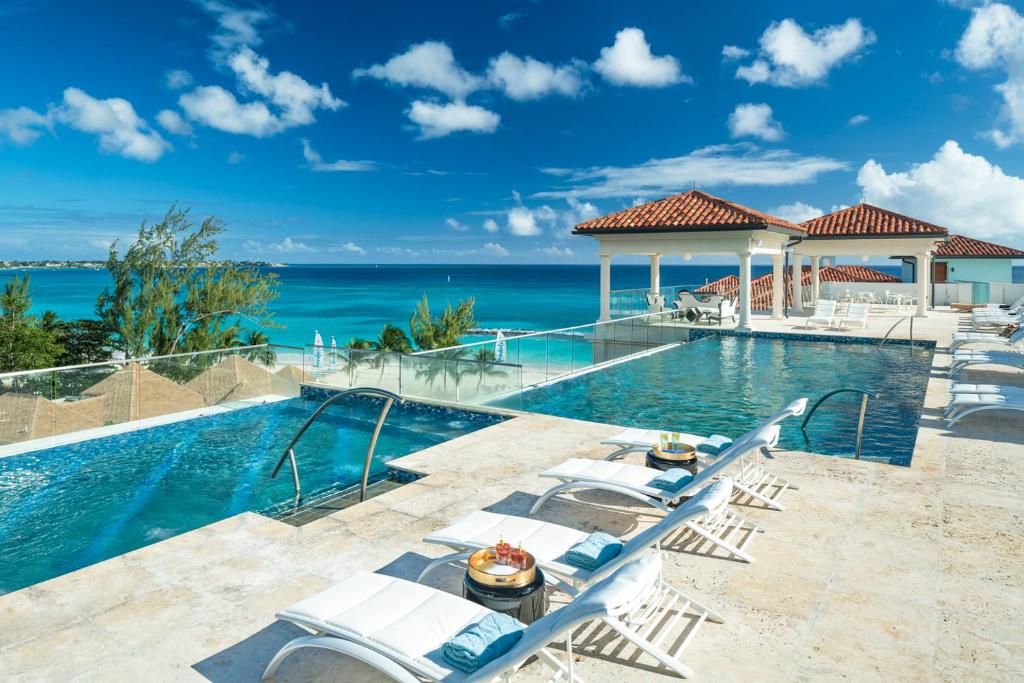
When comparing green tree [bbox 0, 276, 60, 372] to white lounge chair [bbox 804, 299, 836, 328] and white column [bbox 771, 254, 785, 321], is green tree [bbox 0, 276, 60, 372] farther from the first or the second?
white column [bbox 771, 254, 785, 321]

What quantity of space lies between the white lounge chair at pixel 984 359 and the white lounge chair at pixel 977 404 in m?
2.91

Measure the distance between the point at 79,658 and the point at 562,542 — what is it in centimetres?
285

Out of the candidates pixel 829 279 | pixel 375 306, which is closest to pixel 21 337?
pixel 829 279

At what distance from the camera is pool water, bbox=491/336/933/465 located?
976 cm

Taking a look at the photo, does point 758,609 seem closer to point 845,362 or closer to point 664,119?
point 845,362

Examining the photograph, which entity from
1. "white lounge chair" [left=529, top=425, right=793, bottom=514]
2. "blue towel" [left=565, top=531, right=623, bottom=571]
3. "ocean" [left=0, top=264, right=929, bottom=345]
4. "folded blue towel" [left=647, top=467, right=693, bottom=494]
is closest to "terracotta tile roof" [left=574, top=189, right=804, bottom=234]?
"white lounge chair" [left=529, top=425, right=793, bottom=514]

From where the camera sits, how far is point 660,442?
6.55 meters

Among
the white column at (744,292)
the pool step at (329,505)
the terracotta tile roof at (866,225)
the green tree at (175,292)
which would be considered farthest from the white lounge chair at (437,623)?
the terracotta tile roof at (866,225)

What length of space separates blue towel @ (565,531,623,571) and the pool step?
9.00 ft

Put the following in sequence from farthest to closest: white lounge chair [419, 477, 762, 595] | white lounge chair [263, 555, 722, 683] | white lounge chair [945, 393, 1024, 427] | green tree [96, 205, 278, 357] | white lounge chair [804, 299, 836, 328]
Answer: green tree [96, 205, 278, 357], white lounge chair [804, 299, 836, 328], white lounge chair [945, 393, 1024, 427], white lounge chair [419, 477, 762, 595], white lounge chair [263, 555, 722, 683]

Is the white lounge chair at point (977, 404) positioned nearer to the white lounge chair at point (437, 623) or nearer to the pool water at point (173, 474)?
the pool water at point (173, 474)

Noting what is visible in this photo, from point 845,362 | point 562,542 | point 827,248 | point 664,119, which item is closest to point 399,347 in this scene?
point 845,362

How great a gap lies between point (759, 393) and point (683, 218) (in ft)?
34.4

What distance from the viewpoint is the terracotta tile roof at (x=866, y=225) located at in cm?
2474
